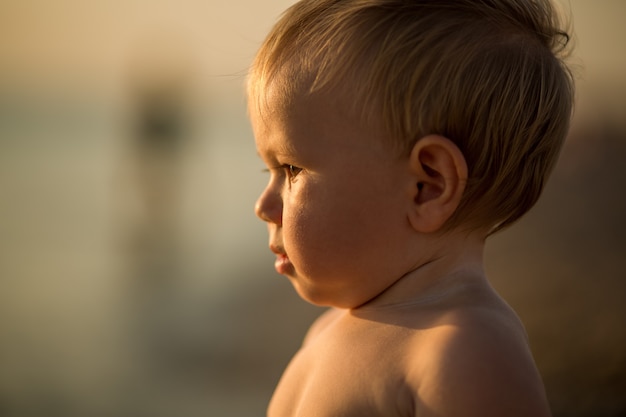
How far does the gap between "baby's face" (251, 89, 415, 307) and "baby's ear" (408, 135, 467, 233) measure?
0.02 metres

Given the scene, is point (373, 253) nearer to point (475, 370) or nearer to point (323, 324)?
point (475, 370)

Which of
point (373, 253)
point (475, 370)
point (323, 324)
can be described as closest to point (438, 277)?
point (373, 253)

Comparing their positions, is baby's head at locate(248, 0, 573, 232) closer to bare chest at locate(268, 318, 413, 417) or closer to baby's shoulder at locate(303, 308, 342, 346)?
bare chest at locate(268, 318, 413, 417)

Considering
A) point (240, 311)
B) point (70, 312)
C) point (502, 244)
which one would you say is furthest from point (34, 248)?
point (502, 244)

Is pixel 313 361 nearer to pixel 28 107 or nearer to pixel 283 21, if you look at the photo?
pixel 283 21

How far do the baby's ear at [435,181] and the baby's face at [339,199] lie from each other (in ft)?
0.06

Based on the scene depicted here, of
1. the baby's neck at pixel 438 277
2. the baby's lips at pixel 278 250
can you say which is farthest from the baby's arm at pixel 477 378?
the baby's lips at pixel 278 250

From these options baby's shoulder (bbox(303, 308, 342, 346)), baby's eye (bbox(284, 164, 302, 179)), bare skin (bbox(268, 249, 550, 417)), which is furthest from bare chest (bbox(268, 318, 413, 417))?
baby's eye (bbox(284, 164, 302, 179))

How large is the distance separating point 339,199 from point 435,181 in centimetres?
15

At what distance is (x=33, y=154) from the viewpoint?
12641 millimetres

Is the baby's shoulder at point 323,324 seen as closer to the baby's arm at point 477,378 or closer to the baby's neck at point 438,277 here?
the baby's neck at point 438,277

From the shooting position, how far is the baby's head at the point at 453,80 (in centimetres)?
120

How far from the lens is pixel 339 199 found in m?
1.24

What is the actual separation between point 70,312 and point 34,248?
1.95 metres
